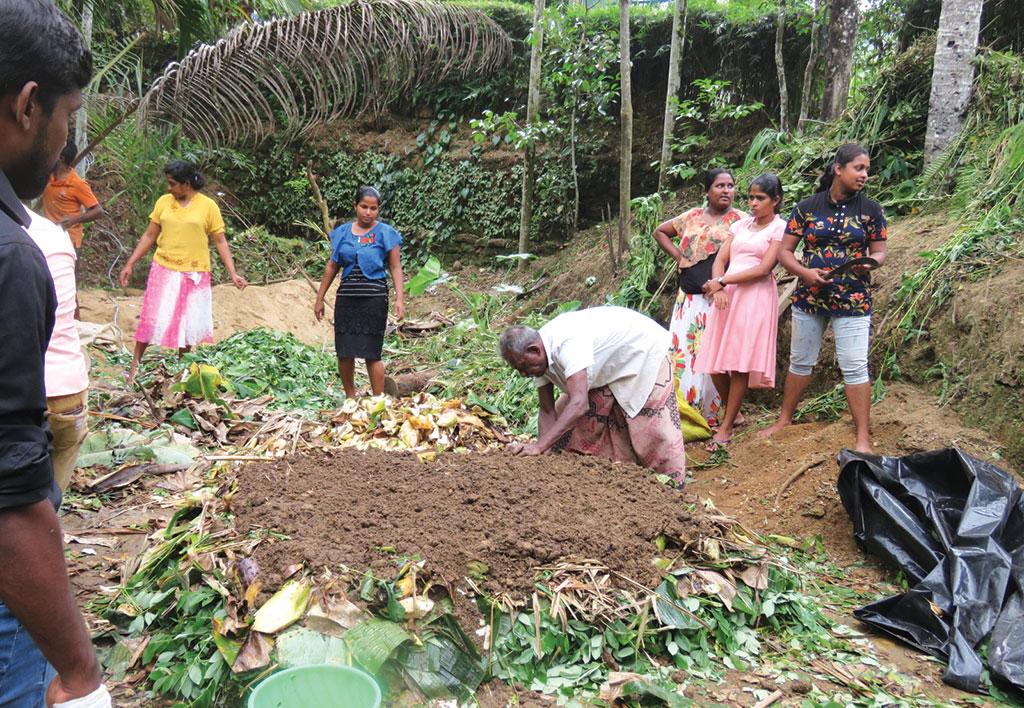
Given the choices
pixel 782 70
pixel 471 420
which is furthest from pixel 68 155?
pixel 782 70

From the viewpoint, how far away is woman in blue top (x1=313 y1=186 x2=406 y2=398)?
5.13 meters

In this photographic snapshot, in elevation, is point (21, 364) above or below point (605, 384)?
above

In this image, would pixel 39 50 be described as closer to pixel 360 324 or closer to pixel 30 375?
pixel 30 375

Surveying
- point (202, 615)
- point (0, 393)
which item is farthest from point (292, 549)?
point (0, 393)

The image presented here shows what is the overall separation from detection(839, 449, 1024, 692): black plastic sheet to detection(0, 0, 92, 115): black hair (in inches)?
116

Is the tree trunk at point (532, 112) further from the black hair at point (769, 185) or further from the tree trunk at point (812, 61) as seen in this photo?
the black hair at point (769, 185)

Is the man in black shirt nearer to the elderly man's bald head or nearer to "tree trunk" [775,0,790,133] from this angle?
the elderly man's bald head

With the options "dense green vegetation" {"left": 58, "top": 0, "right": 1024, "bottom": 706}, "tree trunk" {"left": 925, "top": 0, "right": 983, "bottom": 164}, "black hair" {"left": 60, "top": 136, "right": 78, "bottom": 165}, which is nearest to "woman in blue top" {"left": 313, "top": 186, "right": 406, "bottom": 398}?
"dense green vegetation" {"left": 58, "top": 0, "right": 1024, "bottom": 706}

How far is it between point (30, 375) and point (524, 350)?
2618 millimetres

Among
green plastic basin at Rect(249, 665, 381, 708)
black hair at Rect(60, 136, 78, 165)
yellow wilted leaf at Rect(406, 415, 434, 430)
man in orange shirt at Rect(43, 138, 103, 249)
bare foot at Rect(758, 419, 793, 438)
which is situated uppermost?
black hair at Rect(60, 136, 78, 165)

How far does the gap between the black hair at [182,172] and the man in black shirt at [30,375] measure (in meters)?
4.85

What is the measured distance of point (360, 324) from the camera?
5.19 m

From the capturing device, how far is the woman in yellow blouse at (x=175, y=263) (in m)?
5.75

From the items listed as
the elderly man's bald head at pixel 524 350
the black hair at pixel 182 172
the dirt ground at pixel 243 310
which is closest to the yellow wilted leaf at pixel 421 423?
the elderly man's bald head at pixel 524 350
